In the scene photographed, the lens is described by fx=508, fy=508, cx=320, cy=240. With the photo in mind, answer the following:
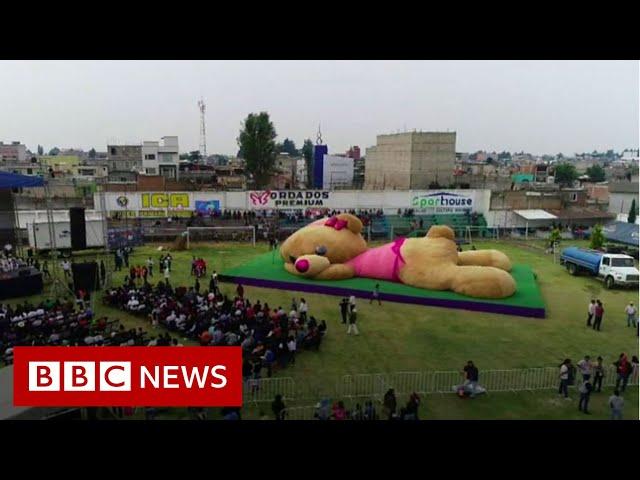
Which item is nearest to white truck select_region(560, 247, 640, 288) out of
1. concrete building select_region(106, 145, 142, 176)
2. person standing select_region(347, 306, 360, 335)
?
person standing select_region(347, 306, 360, 335)

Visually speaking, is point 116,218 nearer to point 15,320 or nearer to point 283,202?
point 283,202

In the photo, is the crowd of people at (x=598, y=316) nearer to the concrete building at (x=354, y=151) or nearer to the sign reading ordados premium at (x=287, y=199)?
the sign reading ordados premium at (x=287, y=199)

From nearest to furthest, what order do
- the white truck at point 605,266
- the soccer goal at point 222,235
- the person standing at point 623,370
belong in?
the person standing at point 623,370 < the white truck at point 605,266 < the soccer goal at point 222,235

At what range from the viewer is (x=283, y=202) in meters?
38.8

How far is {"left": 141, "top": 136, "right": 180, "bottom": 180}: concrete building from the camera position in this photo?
68.2m

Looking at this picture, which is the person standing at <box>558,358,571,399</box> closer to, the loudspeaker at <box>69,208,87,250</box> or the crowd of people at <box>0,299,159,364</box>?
the crowd of people at <box>0,299,159,364</box>

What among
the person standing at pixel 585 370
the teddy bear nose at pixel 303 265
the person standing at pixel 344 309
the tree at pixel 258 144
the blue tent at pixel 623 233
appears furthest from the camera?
the tree at pixel 258 144

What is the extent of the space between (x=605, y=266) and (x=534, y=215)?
1715 centimetres

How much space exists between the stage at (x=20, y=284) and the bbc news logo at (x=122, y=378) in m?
9.94

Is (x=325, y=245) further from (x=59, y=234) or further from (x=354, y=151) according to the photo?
(x=354, y=151)

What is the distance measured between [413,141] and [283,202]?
29.5 metres

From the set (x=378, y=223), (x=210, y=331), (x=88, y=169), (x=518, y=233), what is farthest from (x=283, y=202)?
(x=88, y=169)

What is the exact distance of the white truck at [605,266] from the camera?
23484 mm

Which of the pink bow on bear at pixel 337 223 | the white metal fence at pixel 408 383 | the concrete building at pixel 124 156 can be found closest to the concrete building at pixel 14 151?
the concrete building at pixel 124 156
